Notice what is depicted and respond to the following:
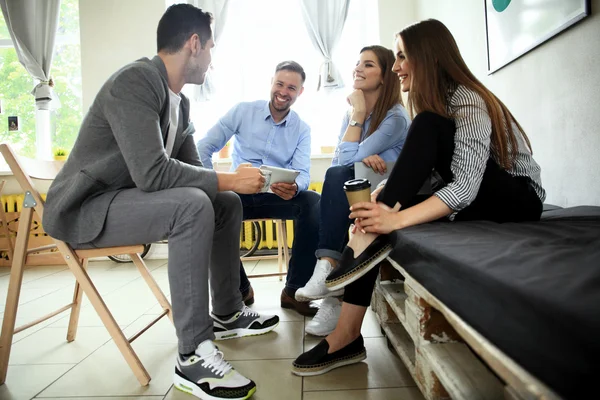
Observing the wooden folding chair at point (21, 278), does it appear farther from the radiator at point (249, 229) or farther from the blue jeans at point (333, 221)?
the radiator at point (249, 229)

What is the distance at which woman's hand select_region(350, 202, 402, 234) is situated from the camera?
1099mm

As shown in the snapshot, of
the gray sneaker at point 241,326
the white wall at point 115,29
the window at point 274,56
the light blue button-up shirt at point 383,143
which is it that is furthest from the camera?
the window at point 274,56

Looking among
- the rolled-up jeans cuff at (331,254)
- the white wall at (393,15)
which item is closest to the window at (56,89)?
the white wall at (393,15)

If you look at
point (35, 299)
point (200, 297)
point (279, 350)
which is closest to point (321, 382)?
point (279, 350)

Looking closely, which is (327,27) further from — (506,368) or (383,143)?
(506,368)

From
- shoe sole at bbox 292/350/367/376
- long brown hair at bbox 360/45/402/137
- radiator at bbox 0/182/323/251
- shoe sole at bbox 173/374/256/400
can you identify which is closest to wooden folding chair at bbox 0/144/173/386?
shoe sole at bbox 173/374/256/400

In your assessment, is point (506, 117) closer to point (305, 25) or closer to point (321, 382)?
point (321, 382)

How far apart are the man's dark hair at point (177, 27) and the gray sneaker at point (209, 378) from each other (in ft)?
3.31

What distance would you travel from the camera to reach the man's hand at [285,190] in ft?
6.37

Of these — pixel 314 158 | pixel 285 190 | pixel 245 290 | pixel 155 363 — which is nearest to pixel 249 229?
pixel 314 158

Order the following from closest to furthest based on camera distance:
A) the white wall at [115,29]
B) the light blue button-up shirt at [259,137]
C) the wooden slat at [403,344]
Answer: the wooden slat at [403,344]
the light blue button-up shirt at [259,137]
the white wall at [115,29]

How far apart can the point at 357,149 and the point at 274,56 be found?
111 inches

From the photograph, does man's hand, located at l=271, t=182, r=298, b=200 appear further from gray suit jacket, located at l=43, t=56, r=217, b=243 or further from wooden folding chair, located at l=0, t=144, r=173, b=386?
wooden folding chair, located at l=0, t=144, r=173, b=386

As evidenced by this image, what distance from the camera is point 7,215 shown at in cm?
374
